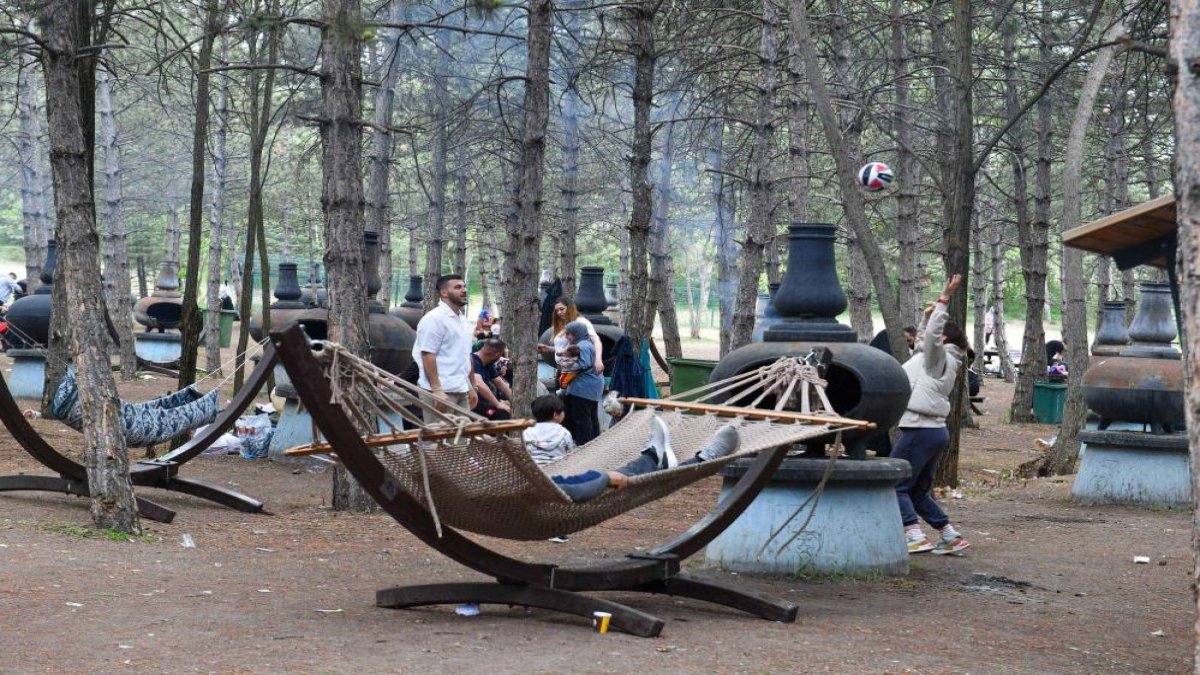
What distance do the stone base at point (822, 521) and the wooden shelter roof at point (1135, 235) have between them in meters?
1.82

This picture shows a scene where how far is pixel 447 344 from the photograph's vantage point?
34.6 ft

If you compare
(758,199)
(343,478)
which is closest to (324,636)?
(343,478)

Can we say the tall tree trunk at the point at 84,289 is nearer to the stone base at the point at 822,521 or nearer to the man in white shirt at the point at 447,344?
the man in white shirt at the point at 447,344

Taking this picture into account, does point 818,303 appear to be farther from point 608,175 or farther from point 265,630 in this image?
point 608,175

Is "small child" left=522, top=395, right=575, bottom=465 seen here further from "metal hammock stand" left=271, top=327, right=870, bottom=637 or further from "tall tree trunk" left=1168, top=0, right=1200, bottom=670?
"tall tree trunk" left=1168, top=0, right=1200, bottom=670

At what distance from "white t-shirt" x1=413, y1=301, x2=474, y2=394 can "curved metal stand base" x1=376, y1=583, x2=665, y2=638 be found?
12.4ft

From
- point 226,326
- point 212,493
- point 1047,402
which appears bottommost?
point 1047,402

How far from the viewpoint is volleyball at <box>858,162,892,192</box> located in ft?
39.4

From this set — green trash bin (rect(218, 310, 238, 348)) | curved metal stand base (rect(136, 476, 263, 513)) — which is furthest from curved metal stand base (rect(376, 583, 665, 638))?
green trash bin (rect(218, 310, 238, 348))

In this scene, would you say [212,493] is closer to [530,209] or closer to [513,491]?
[530,209]

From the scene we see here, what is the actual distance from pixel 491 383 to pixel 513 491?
779 centimetres

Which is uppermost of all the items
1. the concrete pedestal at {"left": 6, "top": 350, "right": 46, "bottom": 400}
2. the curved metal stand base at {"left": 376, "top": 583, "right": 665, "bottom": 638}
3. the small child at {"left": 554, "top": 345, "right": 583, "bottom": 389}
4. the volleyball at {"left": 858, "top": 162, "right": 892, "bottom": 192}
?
the volleyball at {"left": 858, "top": 162, "right": 892, "bottom": 192}

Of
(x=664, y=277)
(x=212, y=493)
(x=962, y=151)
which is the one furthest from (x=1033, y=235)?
(x=212, y=493)

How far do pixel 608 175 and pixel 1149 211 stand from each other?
29.6m
